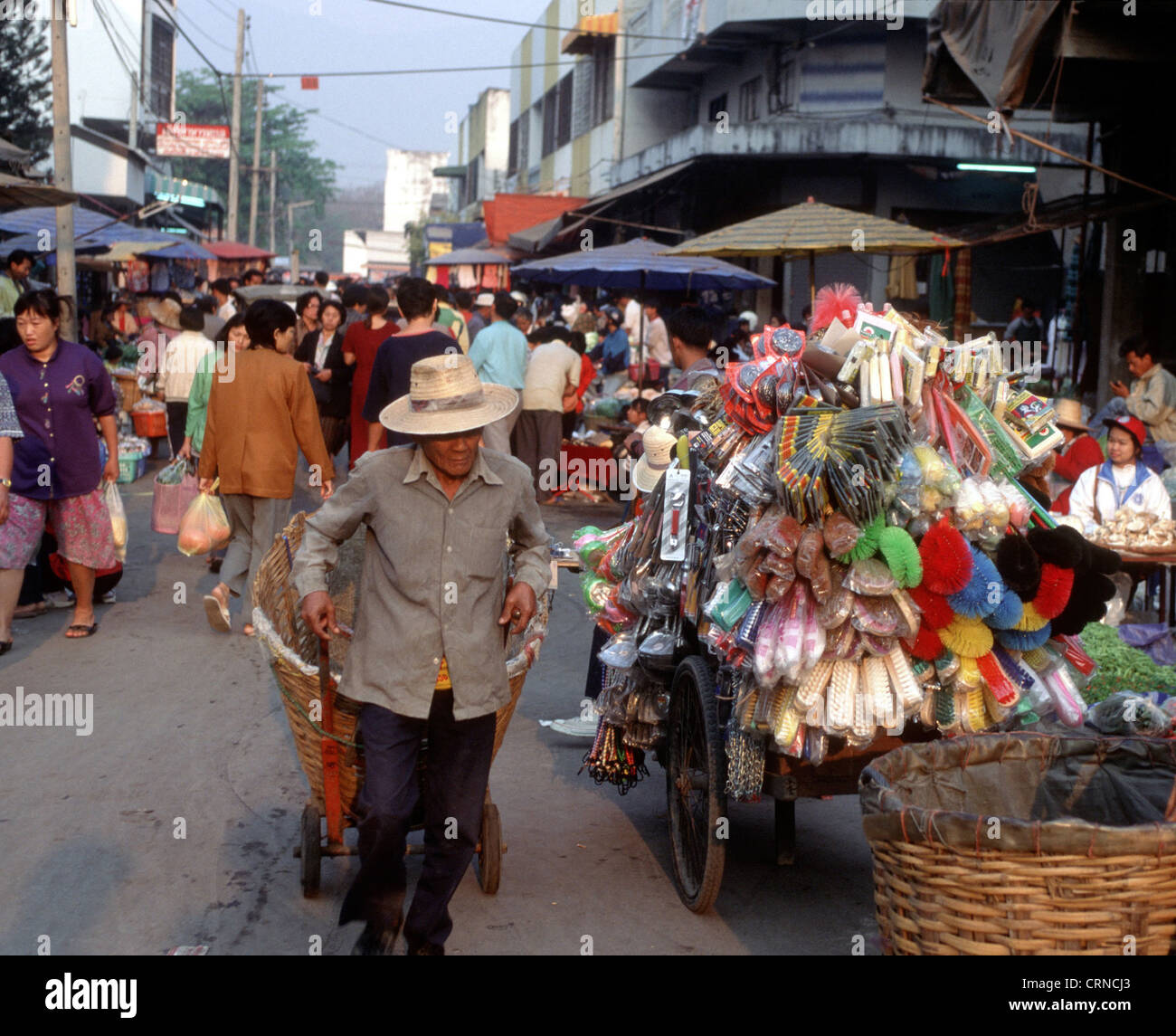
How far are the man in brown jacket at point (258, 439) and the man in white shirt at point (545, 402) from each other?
4738 millimetres

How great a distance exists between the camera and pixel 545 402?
41.6 ft

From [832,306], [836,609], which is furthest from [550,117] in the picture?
[836,609]

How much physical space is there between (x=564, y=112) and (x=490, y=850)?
39.4 metres

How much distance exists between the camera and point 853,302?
4.41m

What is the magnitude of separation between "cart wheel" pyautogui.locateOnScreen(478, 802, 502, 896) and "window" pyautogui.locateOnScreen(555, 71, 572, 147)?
3808cm

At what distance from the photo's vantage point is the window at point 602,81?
33.9 m

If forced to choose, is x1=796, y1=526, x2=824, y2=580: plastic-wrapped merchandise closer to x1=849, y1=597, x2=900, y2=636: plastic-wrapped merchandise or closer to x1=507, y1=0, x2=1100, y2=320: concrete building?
x1=849, y1=597, x2=900, y2=636: plastic-wrapped merchandise

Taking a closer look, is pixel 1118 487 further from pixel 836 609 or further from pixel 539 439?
pixel 539 439

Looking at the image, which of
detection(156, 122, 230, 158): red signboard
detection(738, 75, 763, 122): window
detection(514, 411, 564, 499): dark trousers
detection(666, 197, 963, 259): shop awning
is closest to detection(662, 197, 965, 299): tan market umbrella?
detection(666, 197, 963, 259): shop awning

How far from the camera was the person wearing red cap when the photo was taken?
812 centimetres

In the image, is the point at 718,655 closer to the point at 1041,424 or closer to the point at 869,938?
the point at 869,938
